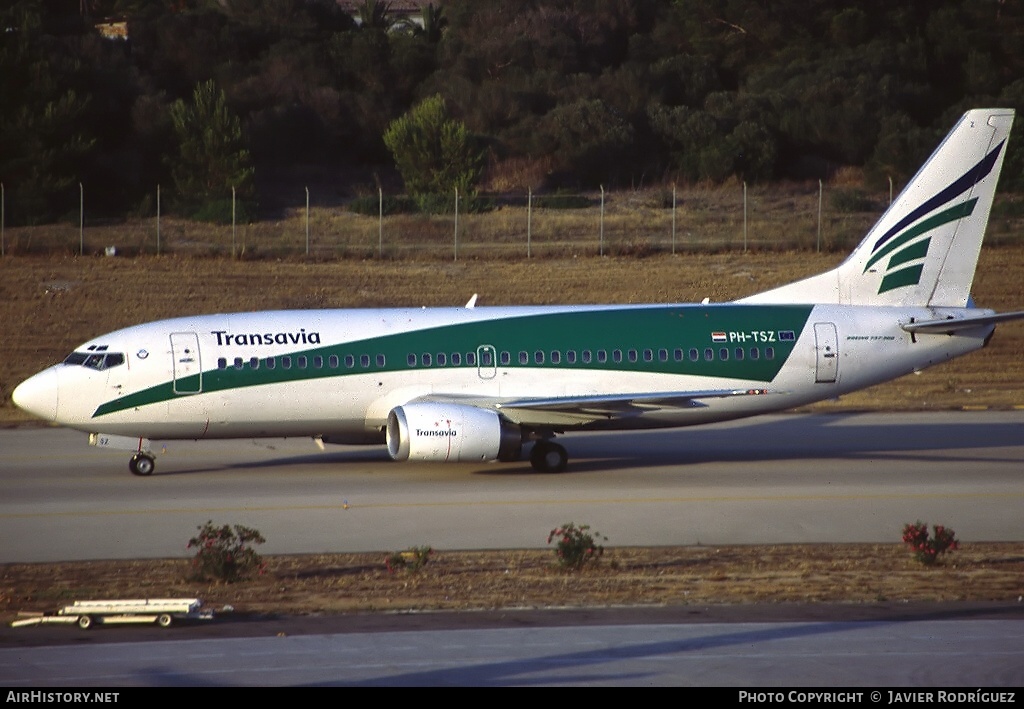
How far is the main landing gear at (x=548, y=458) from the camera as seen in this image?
87.9 ft

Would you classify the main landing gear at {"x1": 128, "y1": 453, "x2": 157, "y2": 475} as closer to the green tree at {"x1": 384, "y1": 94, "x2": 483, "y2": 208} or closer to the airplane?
the airplane

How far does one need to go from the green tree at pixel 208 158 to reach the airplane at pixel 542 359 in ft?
109

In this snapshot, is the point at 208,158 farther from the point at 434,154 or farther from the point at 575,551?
the point at 575,551

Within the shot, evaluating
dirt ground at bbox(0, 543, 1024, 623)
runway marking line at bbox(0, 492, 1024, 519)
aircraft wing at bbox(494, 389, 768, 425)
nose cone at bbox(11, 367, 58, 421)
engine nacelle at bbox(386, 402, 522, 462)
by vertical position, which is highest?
nose cone at bbox(11, 367, 58, 421)

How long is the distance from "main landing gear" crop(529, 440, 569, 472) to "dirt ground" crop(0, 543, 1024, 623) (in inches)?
286

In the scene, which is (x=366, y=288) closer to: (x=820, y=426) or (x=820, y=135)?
(x=820, y=426)

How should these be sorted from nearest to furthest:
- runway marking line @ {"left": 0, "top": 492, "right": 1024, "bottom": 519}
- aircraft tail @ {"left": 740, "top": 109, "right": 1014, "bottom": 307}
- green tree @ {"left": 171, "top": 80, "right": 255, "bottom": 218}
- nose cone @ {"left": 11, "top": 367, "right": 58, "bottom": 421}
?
runway marking line @ {"left": 0, "top": 492, "right": 1024, "bottom": 519} → nose cone @ {"left": 11, "top": 367, "right": 58, "bottom": 421} → aircraft tail @ {"left": 740, "top": 109, "right": 1014, "bottom": 307} → green tree @ {"left": 171, "top": 80, "right": 255, "bottom": 218}

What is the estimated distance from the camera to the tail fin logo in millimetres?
28797

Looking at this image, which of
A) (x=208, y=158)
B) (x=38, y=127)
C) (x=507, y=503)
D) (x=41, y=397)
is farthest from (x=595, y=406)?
(x=38, y=127)

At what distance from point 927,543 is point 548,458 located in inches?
391

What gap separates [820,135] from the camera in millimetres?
69250

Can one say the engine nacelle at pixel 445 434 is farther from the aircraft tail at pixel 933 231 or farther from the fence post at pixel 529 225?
the fence post at pixel 529 225

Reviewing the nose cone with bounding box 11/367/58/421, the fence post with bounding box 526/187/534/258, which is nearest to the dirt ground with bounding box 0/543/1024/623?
the nose cone with bounding box 11/367/58/421

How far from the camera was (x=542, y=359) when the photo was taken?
27.2 meters
